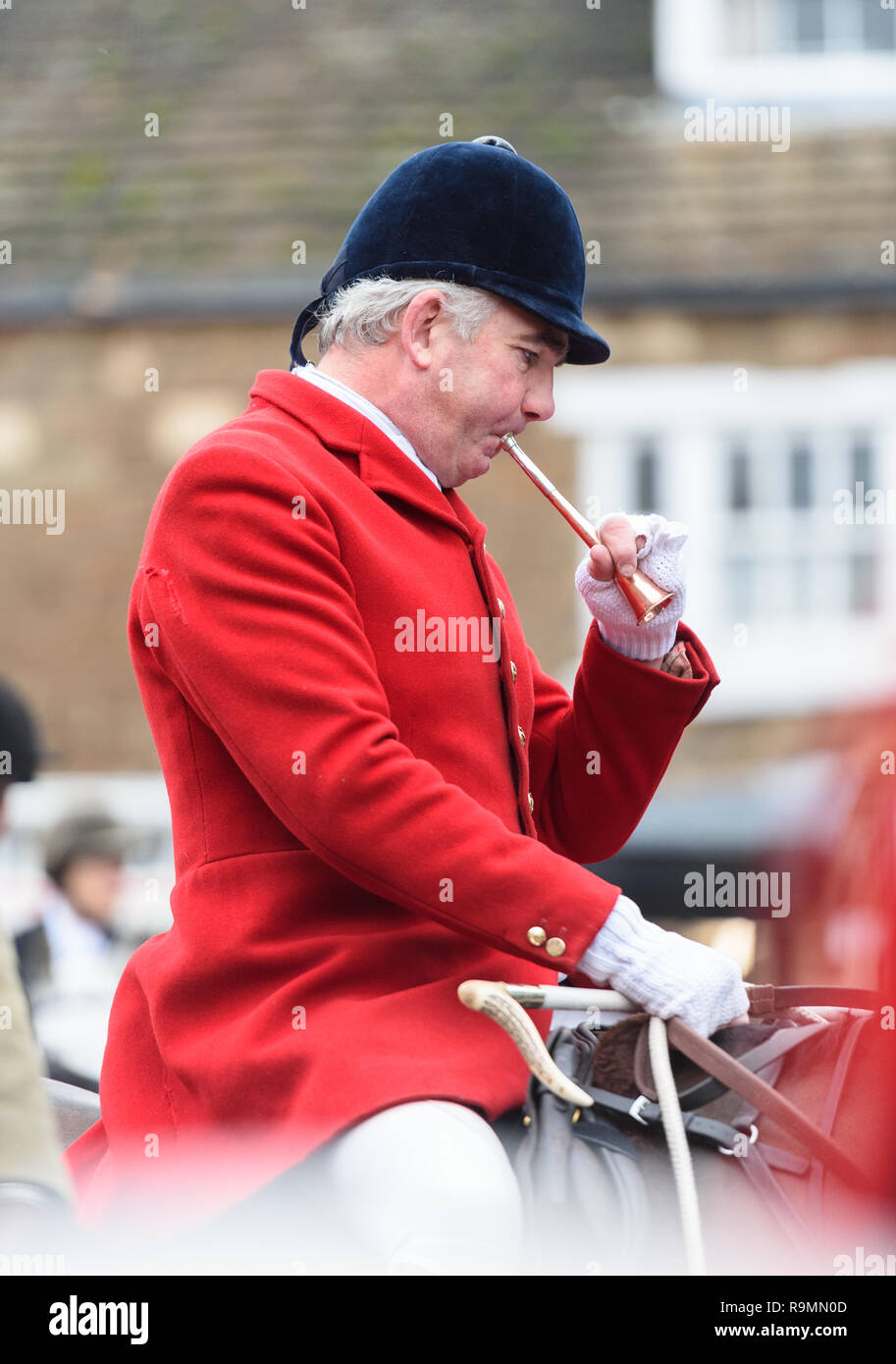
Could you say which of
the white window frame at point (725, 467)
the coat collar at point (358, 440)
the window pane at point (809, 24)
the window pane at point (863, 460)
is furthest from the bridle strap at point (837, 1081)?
the window pane at point (809, 24)

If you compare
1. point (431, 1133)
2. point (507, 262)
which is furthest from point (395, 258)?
point (431, 1133)

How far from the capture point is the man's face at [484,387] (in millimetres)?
2199

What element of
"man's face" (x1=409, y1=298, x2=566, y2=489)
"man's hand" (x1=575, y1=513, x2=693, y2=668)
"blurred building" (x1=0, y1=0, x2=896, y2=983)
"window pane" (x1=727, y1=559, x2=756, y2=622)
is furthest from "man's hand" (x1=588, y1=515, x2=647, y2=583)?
"window pane" (x1=727, y1=559, x2=756, y2=622)

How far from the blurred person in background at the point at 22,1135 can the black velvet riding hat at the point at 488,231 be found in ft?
3.68

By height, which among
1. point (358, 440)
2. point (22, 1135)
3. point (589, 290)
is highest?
point (589, 290)

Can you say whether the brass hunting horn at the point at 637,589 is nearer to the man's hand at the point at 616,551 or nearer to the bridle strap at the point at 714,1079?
the man's hand at the point at 616,551

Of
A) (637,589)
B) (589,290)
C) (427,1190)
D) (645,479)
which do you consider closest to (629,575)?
(637,589)

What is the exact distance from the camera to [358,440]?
2.20 meters

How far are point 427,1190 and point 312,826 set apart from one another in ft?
1.44

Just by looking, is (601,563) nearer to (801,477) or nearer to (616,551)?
(616,551)

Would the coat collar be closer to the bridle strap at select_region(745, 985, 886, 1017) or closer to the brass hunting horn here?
the brass hunting horn

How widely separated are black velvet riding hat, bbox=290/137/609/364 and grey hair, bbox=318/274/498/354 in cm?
1

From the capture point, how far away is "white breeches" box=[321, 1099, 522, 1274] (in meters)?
1.75

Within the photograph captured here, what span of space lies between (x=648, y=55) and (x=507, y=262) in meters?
9.19
